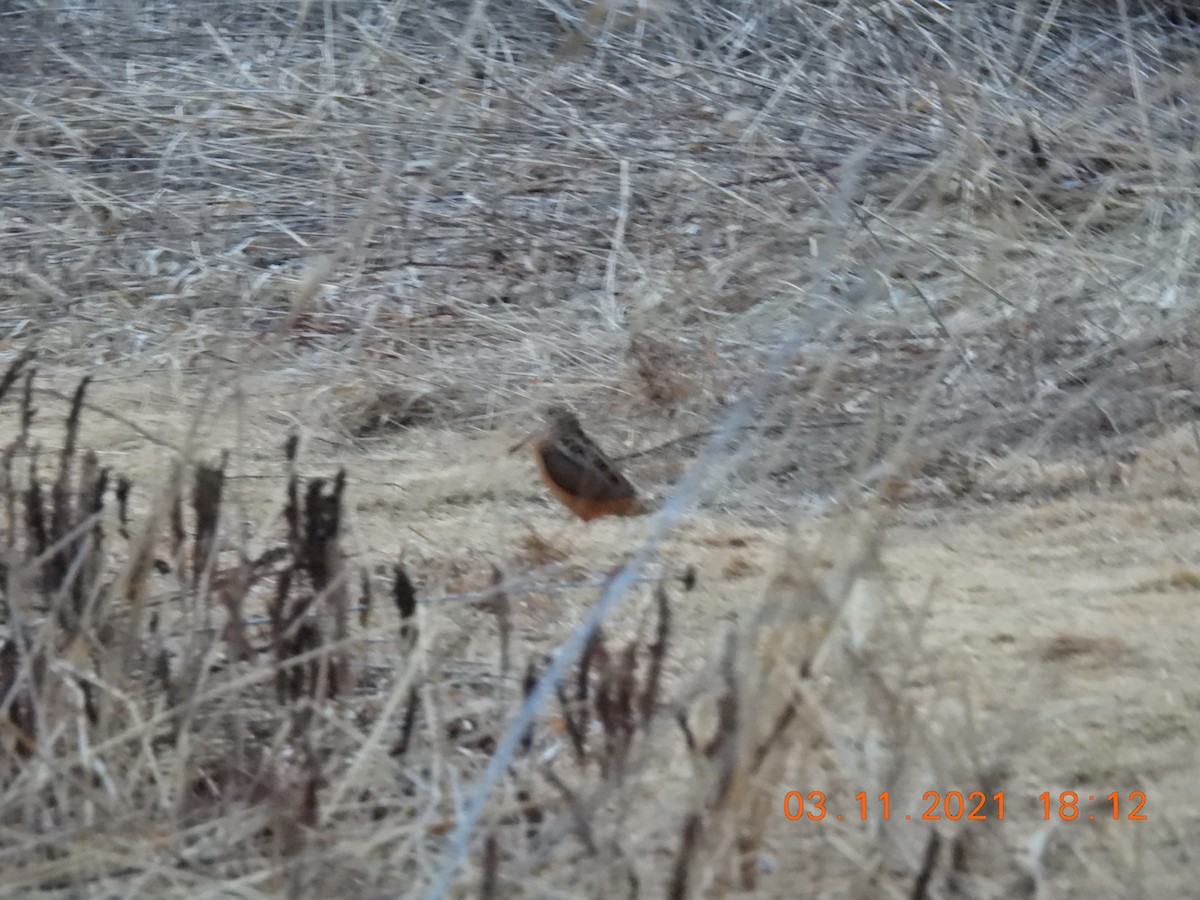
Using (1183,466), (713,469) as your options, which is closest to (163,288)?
(713,469)

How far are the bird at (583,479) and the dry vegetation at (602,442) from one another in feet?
0.23

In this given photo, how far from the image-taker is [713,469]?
3189mm

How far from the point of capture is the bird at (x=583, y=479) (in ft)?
9.08

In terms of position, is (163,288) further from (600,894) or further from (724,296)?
(600,894)
